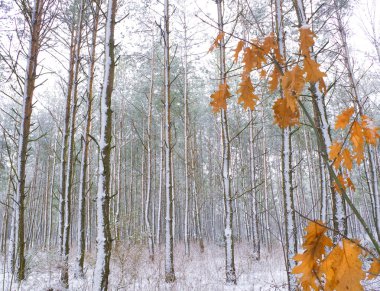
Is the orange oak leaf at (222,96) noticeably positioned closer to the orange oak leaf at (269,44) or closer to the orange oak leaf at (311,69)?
the orange oak leaf at (269,44)

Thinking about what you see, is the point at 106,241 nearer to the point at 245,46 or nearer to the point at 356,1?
the point at 245,46

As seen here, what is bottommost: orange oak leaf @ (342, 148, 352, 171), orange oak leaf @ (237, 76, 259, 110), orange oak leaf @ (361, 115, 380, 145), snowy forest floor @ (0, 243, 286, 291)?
snowy forest floor @ (0, 243, 286, 291)

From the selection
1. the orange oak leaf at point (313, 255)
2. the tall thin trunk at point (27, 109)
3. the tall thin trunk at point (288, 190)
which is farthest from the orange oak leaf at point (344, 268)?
the tall thin trunk at point (27, 109)

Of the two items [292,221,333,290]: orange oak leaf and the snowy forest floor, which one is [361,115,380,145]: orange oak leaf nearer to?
[292,221,333,290]: orange oak leaf

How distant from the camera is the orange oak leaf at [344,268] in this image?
0.86 metres

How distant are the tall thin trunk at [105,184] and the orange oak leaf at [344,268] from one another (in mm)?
2271

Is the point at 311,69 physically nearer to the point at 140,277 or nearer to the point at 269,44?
the point at 269,44

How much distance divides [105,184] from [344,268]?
2.38m

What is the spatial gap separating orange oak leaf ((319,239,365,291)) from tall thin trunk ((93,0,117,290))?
2.27 metres

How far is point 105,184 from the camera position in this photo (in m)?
2.86

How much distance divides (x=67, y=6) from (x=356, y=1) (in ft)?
30.8

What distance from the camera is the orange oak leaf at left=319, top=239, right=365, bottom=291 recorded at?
86cm

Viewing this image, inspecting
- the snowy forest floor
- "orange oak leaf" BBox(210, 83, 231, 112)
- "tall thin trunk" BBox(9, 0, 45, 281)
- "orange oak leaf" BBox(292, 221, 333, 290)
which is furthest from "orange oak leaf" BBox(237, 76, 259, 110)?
"tall thin trunk" BBox(9, 0, 45, 281)

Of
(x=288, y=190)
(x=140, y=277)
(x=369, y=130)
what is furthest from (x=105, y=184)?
(x=140, y=277)
